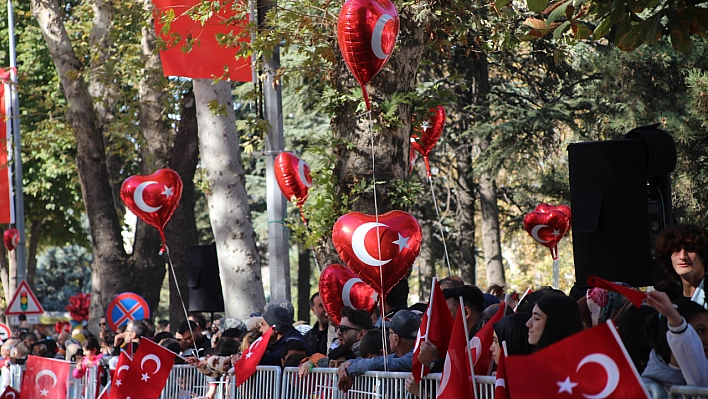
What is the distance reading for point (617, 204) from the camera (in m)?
6.85

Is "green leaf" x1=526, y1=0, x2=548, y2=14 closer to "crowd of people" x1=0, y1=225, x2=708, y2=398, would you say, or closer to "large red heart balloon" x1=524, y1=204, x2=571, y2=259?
"crowd of people" x1=0, y1=225, x2=708, y2=398

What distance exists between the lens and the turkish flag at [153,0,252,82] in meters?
11.8

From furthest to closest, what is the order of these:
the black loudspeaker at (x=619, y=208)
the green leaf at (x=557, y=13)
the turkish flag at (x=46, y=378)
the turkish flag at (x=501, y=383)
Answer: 1. the turkish flag at (x=46, y=378)
2. the black loudspeaker at (x=619, y=208)
3. the green leaf at (x=557, y=13)
4. the turkish flag at (x=501, y=383)

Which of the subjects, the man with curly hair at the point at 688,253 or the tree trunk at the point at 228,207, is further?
the tree trunk at the point at 228,207

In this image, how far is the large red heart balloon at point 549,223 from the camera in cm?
1684

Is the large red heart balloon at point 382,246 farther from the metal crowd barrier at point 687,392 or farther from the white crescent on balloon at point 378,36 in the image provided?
the metal crowd barrier at point 687,392

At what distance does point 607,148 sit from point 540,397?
3120 mm

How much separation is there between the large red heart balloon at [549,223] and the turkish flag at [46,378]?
8.21 meters

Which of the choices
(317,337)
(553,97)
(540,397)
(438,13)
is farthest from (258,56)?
(553,97)

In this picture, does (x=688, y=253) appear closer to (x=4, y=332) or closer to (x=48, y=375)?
(x=48, y=375)

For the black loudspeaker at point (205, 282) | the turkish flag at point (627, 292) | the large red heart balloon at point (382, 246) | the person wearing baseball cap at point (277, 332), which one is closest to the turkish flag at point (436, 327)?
the turkish flag at point (627, 292)

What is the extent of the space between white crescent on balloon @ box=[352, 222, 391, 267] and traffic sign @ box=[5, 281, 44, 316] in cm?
Answer: 1505

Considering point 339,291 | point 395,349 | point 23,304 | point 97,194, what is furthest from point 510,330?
point 23,304

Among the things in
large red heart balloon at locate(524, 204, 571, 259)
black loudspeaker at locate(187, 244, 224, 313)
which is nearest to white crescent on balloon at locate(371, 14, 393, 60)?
black loudspeaker at locate(187, 244, 224, 313)
